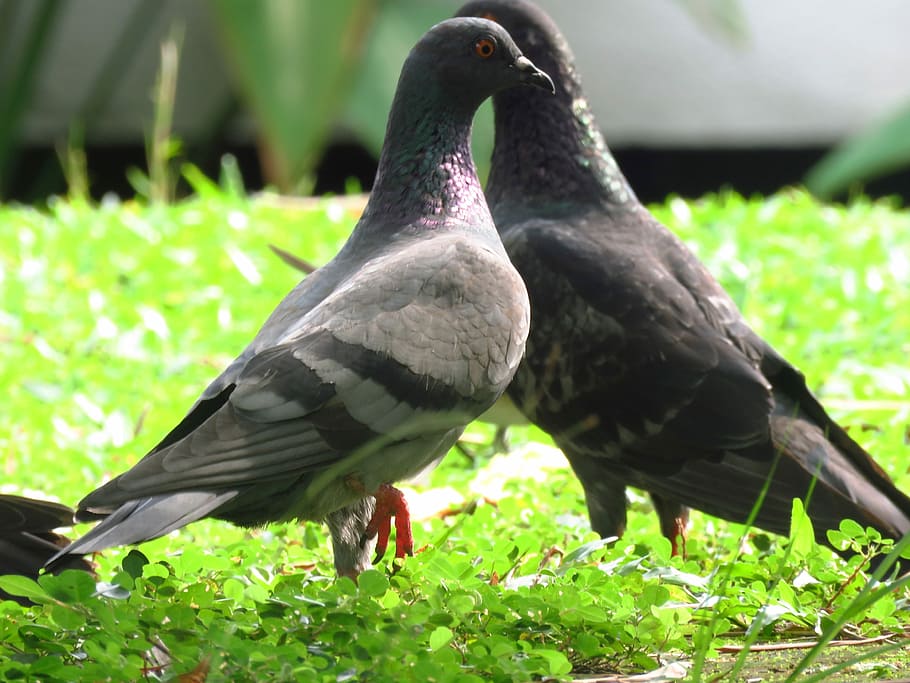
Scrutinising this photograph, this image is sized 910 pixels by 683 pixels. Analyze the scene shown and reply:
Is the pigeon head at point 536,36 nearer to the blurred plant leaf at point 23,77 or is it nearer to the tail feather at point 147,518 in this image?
the tail feather at point 147,518

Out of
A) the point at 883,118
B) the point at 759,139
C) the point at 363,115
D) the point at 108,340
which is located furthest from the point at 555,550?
the point at 759,139

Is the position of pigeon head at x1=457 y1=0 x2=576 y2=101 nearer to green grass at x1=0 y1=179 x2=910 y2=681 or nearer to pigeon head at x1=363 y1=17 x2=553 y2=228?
pigeon head at x1=363 y1=17 x2=553 y2=228

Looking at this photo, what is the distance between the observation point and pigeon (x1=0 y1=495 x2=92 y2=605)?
8.70ft

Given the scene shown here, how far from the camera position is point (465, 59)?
9.91 feet

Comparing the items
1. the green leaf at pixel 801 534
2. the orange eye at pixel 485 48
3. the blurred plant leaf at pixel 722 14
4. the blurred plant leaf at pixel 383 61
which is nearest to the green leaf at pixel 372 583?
the green leaf at pixel 801 534

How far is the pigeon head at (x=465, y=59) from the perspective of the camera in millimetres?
3014

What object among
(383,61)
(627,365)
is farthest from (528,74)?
(383,61)

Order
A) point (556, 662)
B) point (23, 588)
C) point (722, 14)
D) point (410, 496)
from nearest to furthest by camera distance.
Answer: point (556, 662)
point (23, 588)
point (410, 496)
point (722, 14)

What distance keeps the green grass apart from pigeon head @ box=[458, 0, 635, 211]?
777 millimetres

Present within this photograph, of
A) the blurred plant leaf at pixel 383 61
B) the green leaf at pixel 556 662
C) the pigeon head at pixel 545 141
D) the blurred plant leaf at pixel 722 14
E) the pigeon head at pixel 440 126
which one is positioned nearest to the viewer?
the green leaf at pixel 556 662

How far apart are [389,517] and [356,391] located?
0.97 ft

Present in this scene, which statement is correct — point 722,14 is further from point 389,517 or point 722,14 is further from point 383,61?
point 389,517

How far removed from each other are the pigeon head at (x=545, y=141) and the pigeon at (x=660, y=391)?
0.07 meters

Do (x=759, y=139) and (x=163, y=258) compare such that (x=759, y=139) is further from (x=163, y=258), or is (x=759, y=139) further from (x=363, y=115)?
(x=163, y=258)
